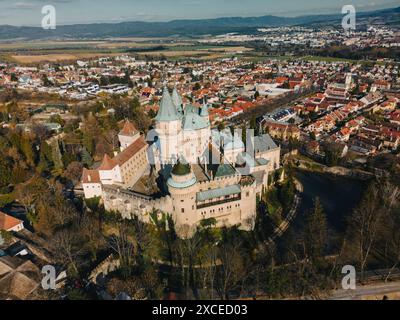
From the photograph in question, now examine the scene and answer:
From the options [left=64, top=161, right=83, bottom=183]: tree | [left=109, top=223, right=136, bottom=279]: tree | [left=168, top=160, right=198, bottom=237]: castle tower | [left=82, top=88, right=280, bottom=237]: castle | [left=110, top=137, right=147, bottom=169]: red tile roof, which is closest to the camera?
[left=109, top=223, right=136, bottom=279]: tree

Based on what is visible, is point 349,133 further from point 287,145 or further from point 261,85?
point 261,85

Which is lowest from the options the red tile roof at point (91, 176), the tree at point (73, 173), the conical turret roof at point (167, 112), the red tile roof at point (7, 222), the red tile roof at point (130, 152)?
the red tile roof at point (7, 222)

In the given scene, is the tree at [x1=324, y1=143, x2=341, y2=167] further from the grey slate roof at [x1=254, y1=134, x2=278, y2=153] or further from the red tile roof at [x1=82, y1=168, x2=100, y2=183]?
the red tile roof at [x1=82, y1=168, x2=100, y2=183]

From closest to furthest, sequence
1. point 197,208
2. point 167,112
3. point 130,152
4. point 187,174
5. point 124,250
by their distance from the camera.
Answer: point 124,250 → point 187,174 → point 197,208 → point 167,112 → point 130,152

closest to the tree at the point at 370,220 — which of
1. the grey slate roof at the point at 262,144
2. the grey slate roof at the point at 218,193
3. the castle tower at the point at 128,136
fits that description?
the grey slate roof at the point at 218,193

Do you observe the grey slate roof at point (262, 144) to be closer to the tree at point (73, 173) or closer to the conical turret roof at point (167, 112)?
the conical turret roof at point (167, 112)

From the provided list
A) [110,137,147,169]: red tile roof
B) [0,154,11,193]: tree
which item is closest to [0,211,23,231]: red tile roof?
[0,154,11,193]: tree

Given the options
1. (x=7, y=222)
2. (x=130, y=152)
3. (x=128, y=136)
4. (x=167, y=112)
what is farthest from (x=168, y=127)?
(x=7, y=222)

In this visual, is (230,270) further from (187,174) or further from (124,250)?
(124,250)
